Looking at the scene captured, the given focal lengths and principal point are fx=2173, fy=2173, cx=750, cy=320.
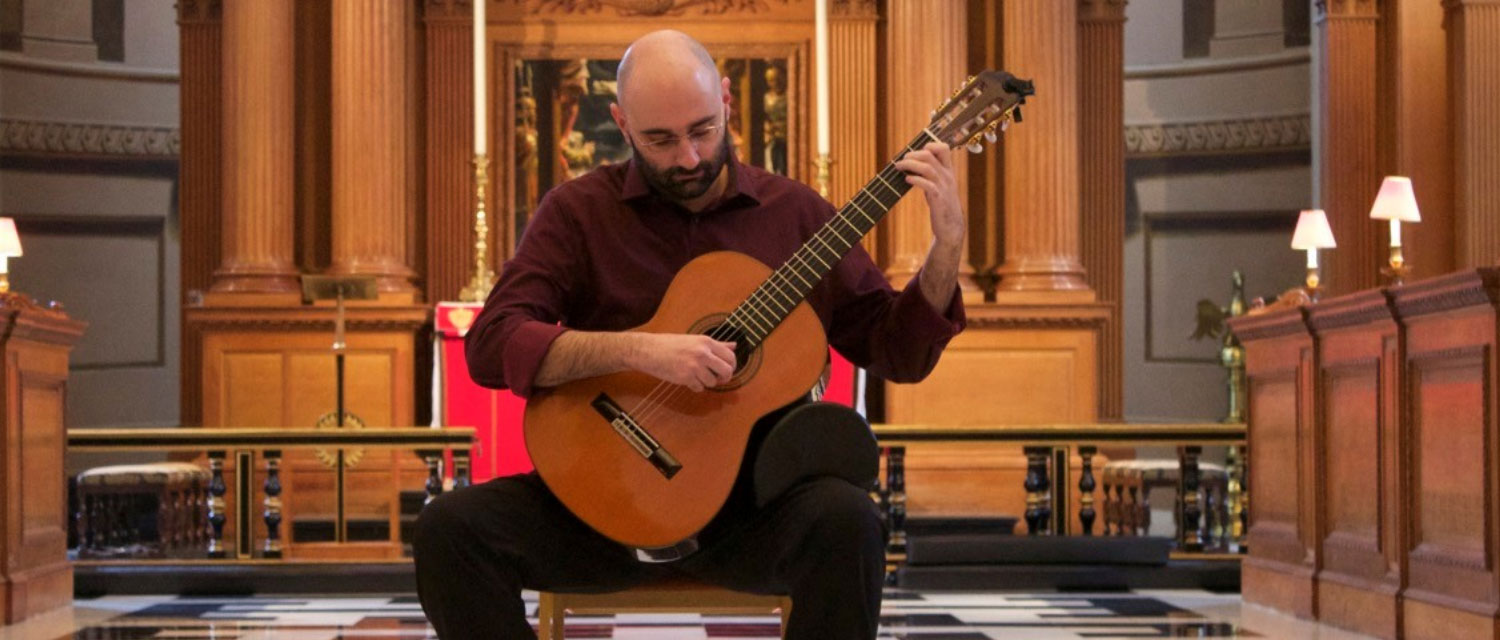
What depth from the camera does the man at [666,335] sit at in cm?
321

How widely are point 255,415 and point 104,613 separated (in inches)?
138

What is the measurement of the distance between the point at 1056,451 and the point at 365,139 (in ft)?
14.4

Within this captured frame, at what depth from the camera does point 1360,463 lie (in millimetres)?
6957

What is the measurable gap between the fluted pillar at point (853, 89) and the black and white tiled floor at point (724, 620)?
3.98 m

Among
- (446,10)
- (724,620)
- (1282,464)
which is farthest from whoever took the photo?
(446,10)

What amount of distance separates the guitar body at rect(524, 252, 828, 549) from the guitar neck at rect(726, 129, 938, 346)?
0.03 m

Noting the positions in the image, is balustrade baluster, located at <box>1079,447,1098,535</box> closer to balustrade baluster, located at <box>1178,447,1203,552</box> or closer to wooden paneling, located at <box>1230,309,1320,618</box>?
balustrade baluster, located at <box>1178,447,1203,552</box>

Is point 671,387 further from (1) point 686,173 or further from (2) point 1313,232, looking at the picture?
(2) point 1313,232

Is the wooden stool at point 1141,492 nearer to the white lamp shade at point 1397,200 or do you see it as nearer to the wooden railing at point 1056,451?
the wooden railing at point 1056,451

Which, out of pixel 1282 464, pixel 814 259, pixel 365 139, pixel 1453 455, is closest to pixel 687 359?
Result: pixel 814 259


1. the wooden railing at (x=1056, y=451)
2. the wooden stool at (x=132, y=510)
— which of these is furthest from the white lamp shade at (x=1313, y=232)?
the wooden stool at (x=132, y=510)

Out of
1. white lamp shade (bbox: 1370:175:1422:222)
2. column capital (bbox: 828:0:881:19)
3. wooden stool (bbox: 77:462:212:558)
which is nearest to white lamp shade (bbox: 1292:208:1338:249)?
white lamp shade (bbox: 1370:175:1422:222)

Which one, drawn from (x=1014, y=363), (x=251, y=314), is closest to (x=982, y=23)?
(x=1014, y=363)

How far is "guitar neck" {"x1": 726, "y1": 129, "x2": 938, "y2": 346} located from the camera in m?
3.31
